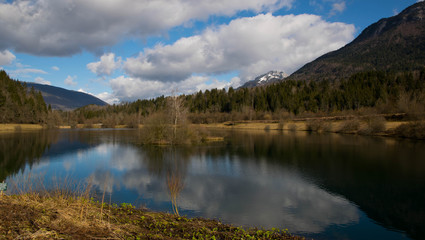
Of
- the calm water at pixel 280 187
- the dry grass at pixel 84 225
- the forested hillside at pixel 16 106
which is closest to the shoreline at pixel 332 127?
the forested hillside at pixel 16 106

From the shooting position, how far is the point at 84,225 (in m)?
6.43

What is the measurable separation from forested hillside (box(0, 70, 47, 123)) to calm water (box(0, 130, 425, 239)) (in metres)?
67.0

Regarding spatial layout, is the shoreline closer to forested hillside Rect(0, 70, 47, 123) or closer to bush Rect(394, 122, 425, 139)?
bush Rect(394, 122, 425, 139)

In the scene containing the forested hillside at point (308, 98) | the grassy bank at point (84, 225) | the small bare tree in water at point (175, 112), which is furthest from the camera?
the forested hillside at point (308, 98)

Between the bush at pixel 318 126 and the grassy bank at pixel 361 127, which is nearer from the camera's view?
the grassy bank at pixel 361 127

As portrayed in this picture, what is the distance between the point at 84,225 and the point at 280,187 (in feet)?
38.2

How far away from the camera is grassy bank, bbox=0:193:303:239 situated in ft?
18.8

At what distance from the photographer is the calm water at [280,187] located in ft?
34.0

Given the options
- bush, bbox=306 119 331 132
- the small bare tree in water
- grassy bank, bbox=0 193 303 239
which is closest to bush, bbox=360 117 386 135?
bush, bbox=306 119 331 132

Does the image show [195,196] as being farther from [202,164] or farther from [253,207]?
[202,164]

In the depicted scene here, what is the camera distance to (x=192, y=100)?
145m

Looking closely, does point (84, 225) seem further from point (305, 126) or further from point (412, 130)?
point (305, 126)

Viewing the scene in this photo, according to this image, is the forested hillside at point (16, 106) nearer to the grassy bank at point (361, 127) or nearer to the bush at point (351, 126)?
the grassy bank at point (361, 127)

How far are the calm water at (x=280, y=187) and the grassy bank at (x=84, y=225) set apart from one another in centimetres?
261
